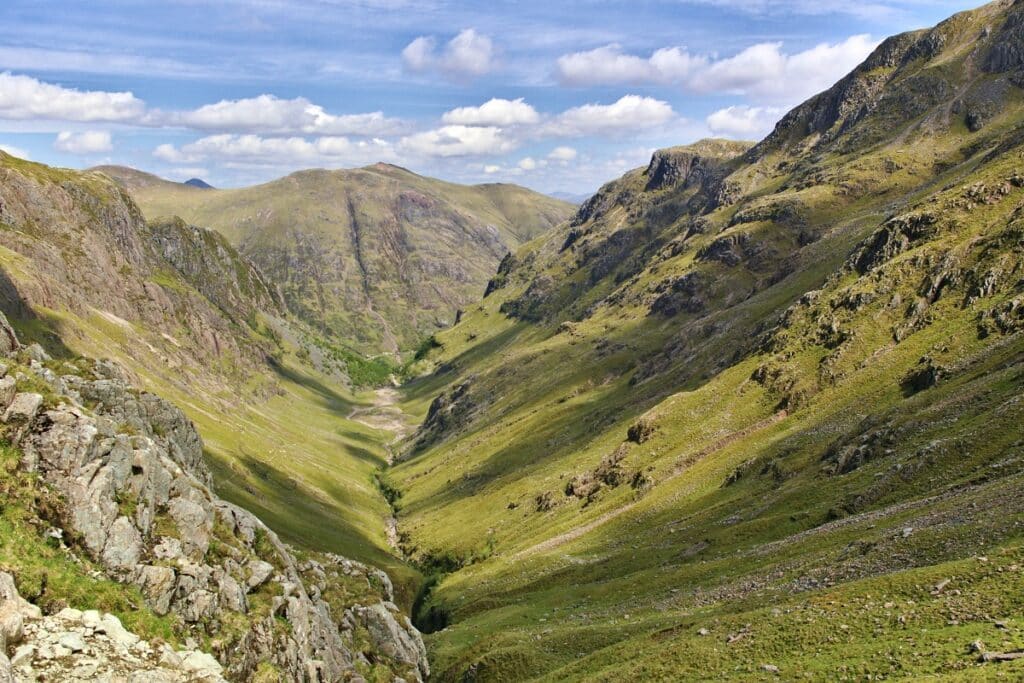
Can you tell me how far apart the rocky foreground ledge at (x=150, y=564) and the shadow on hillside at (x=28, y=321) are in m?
112

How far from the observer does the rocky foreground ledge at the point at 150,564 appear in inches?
1099

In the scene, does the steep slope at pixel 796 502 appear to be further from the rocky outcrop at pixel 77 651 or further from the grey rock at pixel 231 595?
the rocky outcrop at pixel 77 651

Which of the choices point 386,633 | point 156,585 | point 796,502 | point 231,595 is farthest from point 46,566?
point 796,502

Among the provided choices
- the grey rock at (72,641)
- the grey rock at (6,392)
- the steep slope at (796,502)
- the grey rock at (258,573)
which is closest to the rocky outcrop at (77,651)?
the grey rock at (72,641)

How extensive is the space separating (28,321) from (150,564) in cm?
14642

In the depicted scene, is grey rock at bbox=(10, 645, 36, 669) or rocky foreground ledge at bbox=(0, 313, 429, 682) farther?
rocky foreground ledge at bbox=(0, 313, 429, 682)

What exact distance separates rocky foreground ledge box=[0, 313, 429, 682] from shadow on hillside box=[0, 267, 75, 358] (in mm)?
112161

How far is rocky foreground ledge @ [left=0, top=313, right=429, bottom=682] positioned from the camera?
2792 cm

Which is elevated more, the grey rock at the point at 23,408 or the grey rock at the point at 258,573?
the grey rock at the point at 23,408

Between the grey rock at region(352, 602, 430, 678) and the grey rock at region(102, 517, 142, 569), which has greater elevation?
the grey rock at region(102, 517, 142, 569)

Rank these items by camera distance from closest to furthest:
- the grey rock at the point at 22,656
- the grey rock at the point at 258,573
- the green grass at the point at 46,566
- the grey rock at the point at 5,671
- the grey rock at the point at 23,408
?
the grey rock at the point at 5,671
the grey rock at the point at 22,656
the green grass at the point at 46,566
the grey rock at the point at 23,408
the grey rock at the point at 258,573

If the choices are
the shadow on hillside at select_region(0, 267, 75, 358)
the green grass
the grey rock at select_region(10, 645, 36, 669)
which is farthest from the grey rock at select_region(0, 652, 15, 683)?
the shadow on hillside at select_region(0, 267, 75, 358)

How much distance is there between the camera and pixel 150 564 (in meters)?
37.0

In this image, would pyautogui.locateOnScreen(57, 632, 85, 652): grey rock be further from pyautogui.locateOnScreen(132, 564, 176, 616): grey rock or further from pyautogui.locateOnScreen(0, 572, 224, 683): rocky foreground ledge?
pyautogui.locateOnScreen(132, 564, 176, 616): grey rock
